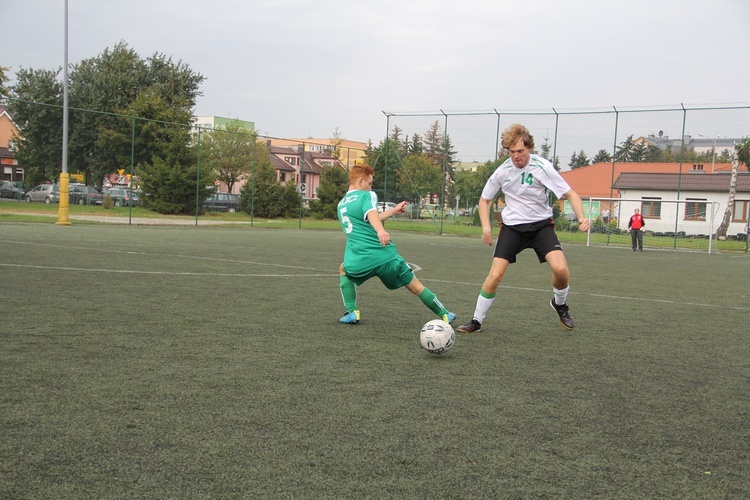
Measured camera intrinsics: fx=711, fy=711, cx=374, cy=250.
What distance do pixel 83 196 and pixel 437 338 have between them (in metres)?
44.8

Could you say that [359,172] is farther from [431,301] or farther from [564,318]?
[564,318]

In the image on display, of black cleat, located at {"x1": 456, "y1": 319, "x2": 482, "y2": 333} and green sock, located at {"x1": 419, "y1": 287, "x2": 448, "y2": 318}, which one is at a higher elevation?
green sock, located at {"x1": 419, "y1": 287, "x2": 448, "y2": 318}

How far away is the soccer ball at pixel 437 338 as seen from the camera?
5.29m

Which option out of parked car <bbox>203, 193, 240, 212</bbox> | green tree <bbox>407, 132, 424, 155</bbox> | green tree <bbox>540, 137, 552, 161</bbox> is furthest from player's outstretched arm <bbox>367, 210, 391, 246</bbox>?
parked car <bbox>203, 193, 240, 212</bbox>

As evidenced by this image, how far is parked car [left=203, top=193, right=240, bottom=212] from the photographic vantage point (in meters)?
38.1

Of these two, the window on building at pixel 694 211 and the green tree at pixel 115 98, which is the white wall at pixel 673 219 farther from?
the green tree at pixel 115 98

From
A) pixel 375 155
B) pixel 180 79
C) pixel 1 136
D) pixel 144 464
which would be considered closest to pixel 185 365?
pixel 144 464

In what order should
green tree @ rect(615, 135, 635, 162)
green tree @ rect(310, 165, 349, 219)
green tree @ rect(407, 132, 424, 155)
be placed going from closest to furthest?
green tree @ rect(615, 135, 635, 162)
green tree @ rect(407, 132, 424, 155)
green tree @ rect(310, 165, 349, 219)

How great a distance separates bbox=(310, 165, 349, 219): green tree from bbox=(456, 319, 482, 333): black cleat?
34.9m

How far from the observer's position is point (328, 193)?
1635 inches

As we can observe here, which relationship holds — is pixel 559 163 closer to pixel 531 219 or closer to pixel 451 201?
pixel 451 201

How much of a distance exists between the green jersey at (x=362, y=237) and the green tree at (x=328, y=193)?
34751 millimetres

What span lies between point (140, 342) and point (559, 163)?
2773cm

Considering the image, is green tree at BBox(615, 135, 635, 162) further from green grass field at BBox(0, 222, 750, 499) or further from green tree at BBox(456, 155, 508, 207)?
green grass field at BBox(0, 222, 750, 499)
